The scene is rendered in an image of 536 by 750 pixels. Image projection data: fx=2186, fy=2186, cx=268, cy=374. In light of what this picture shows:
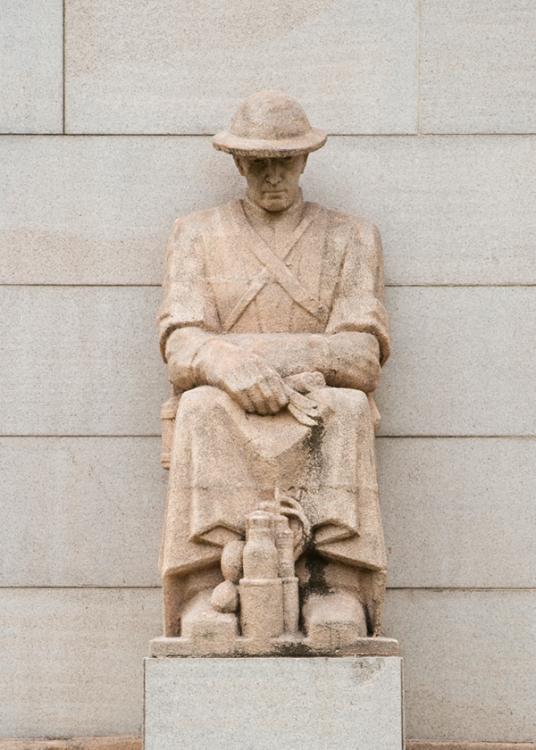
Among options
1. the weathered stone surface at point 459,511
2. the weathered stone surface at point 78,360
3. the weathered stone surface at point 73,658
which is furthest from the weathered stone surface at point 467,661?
the weathered stone surface at point 78,360

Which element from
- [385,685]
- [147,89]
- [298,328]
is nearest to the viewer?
[385,685]

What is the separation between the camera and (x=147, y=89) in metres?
12.0

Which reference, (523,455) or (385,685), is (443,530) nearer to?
(523,455)

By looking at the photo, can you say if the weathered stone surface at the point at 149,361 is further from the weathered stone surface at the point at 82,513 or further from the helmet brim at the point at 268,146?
the helmet brim at the point at 268,146

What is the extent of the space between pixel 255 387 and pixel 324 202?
1697 mm

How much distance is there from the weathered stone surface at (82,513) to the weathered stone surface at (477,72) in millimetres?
2431

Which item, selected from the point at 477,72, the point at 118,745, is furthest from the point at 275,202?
the point at 118,745

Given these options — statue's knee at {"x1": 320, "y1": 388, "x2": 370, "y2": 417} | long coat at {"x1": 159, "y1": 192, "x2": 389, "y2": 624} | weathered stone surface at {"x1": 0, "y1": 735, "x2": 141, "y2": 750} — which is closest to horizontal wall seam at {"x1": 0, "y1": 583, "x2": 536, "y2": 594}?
weathered stone surface at {"x1": 0, "y1": 735, "x2": 141, "y2": 750}

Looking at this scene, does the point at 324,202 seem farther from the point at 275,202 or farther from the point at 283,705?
the point at 283,705

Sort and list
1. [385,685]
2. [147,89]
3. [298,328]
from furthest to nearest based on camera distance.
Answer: [147,89], [298,328], [385,685]

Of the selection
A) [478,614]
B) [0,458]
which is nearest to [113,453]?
[0,458]

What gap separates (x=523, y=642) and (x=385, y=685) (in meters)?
1.74

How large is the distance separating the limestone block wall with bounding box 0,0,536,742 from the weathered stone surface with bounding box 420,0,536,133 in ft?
0.04

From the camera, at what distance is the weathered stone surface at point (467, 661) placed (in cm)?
1156
